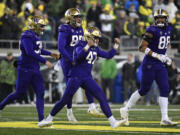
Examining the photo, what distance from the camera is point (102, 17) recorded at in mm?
19188

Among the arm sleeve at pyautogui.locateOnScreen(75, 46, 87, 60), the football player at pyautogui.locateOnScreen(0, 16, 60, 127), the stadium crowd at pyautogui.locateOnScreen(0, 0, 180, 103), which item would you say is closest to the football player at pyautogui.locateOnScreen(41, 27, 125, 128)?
the arm sleeve at pyautogui.locateOnScreen(75, 46, 87, 60)

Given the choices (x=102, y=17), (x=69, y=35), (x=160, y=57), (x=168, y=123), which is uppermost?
(x=69, y=35)

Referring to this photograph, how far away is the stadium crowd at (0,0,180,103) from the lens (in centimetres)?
1831

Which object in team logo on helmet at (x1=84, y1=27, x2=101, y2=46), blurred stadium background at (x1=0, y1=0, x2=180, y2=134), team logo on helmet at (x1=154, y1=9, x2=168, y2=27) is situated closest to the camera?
team logo on helmet at (x1=84, y1=27, x2=101, y2=46)

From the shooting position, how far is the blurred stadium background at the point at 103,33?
1822 cm

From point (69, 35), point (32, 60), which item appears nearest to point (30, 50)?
point (32, 60)

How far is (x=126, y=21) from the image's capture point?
64.6 feet

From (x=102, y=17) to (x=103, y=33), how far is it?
0.64 meters

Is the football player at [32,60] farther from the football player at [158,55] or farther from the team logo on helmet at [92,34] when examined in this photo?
the football player at [158,55]

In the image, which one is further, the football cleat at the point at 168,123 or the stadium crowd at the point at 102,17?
the stadium crowd at the point at 102,17

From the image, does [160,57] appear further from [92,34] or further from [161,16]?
[92,34]

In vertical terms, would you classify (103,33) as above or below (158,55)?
below

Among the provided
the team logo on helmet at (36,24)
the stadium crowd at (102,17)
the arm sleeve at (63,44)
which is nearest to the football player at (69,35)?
the arm sleeve at (63,44)

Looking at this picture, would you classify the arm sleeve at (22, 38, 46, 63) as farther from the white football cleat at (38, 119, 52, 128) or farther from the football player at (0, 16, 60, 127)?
the white football cleat at (38, 119, 52, 128)
